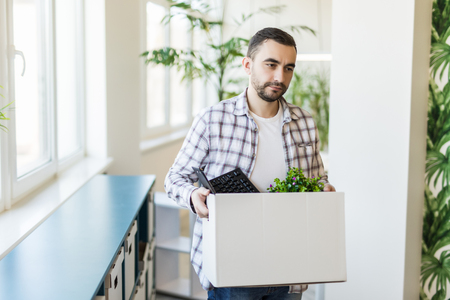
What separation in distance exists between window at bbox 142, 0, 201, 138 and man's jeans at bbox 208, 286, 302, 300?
3.31m

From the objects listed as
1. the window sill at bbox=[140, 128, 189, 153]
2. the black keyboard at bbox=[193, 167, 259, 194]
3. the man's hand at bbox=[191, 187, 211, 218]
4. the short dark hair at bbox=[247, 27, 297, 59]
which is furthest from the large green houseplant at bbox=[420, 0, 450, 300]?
the window sill at bbox=[140, 128, 189, 153]

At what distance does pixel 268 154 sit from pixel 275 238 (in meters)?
0.34

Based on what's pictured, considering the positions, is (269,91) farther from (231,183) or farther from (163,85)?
(163,85)

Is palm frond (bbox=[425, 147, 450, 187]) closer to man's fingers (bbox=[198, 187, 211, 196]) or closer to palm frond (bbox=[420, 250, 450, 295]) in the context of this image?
palm frond (bbox=[420, 250, 450, 295])

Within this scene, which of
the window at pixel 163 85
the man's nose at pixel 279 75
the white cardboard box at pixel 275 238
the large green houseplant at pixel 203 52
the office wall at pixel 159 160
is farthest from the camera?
the window at pixel 163 85

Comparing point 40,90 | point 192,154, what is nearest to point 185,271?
point 40,90

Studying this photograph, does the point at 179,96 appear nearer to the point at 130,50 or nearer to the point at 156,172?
the point at 156,172

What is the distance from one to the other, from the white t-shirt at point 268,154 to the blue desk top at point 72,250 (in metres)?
0.55

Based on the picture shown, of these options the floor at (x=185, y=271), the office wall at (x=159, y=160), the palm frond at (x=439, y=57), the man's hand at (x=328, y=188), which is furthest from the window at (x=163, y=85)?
the man's hand at (x=328, y=188)

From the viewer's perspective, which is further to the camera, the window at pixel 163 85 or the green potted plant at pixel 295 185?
the window at pixel 163 85

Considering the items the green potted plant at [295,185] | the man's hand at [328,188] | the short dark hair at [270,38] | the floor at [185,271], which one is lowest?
the floor at [185,271]

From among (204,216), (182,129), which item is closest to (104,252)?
(204,216)

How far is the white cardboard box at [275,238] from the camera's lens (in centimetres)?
120

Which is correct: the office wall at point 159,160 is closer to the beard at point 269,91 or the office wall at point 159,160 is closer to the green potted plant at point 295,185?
the beard at point 269,91
